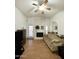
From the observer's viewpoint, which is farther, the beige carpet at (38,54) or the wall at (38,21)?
the wall at (38,21)

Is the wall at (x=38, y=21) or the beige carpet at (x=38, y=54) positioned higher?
the wall at (x=38, y=21)

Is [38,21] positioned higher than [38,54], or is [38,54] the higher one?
[38,21]

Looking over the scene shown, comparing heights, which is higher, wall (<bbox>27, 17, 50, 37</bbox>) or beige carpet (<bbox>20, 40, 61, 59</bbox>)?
wall (<bbox>27, 17, 50, 37</bbox>)

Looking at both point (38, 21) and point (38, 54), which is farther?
point (38, 21)

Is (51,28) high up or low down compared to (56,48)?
up

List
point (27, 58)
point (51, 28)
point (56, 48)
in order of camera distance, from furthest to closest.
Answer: point (51, 28) → point (56, 48) → point (27, 58)
